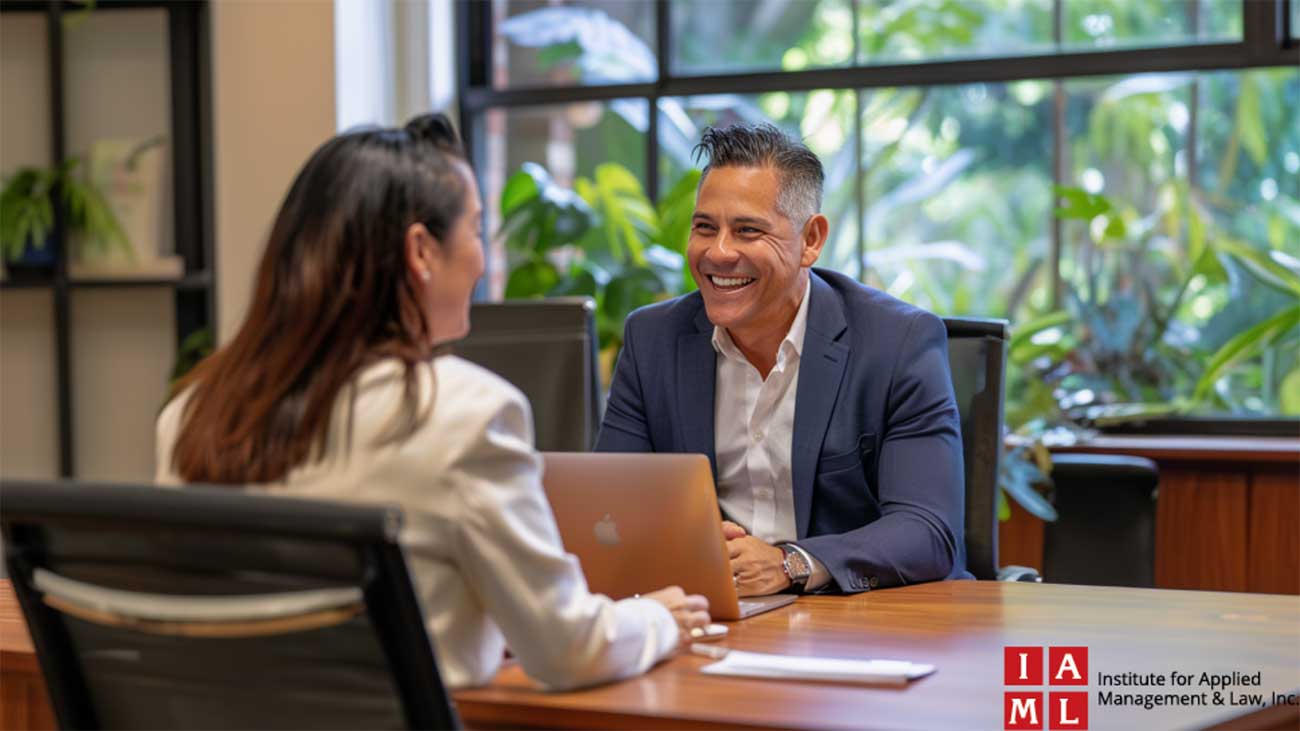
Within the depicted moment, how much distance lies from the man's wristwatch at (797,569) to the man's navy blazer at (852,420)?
0.08ft

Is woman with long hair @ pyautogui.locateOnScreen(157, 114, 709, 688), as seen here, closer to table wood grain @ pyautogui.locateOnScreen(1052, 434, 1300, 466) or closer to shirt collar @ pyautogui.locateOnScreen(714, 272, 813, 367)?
shirt collar @ pyautogui.locateOnScreen(714, 272, 813, 367)

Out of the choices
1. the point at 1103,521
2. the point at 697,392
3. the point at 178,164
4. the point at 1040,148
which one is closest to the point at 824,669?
the point at 697,392

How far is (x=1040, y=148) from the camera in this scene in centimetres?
398

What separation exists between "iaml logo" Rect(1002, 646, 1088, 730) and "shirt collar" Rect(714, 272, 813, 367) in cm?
88

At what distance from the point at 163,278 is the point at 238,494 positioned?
3281mm

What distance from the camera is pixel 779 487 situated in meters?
2.35

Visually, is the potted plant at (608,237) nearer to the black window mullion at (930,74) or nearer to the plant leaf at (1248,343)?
the black window mullion at (930,74)

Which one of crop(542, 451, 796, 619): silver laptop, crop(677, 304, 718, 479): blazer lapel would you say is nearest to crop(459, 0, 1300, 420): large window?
crop(677, 304, 718, 479): blazer lapel

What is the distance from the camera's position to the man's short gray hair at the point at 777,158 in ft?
7.91

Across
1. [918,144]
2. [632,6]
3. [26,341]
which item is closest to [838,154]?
[918,144]

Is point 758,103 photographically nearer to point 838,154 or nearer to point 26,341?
point 838,154

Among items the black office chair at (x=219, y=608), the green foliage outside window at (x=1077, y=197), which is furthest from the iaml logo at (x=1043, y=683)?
the green foliage outside window at (x=1077, y=197)

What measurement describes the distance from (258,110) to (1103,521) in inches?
100

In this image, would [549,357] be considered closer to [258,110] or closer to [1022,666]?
[1022,666]
